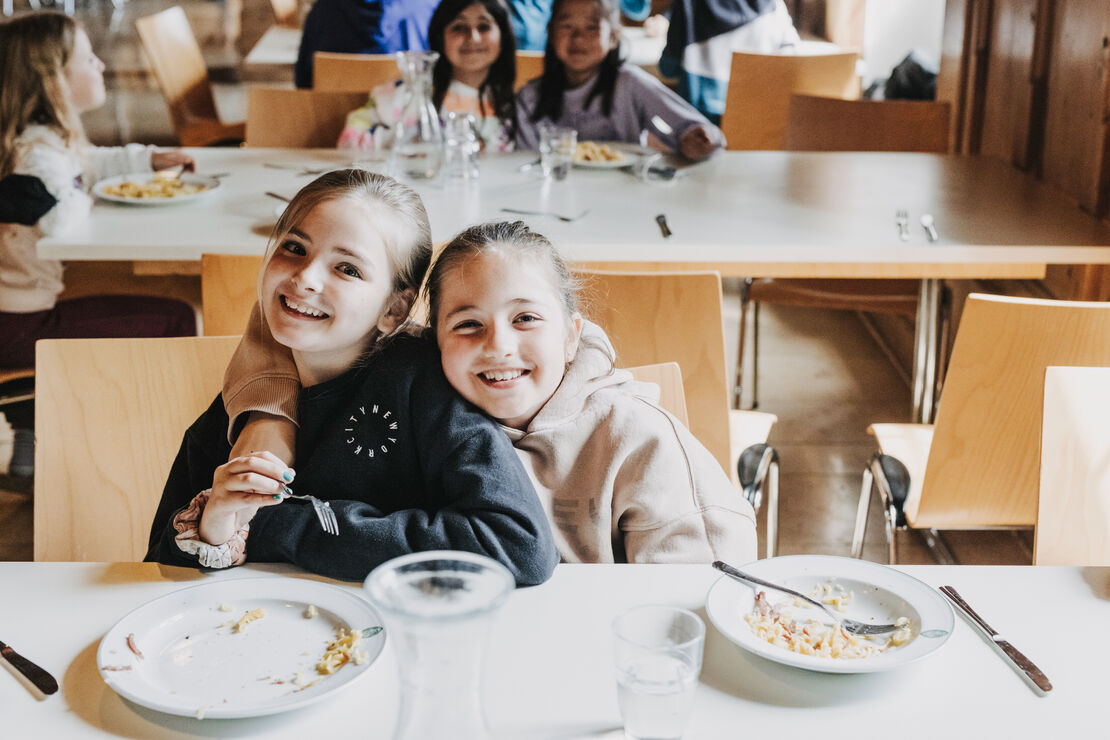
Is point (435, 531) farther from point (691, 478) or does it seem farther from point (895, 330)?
point (895, 330)

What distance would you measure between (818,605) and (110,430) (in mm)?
1019

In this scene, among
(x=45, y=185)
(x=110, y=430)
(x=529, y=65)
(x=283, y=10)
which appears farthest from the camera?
(x=283, y=10)

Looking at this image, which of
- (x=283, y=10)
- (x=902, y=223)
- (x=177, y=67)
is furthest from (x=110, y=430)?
(x=283, y=10)

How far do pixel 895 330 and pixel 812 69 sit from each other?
92 cm

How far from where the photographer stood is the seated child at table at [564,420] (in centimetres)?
130

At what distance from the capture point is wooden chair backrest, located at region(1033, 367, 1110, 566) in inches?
57.9

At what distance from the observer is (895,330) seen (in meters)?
3.93

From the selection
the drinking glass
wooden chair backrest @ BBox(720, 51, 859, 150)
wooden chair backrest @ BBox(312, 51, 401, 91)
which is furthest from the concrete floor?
wooden chair backrest @ BBox(312, 51, 401, 91)

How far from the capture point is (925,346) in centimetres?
284

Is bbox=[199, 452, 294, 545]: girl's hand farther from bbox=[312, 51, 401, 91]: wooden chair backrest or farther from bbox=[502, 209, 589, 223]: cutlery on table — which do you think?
bbox=[312, 51, 401, 91]: wooden chair backrest

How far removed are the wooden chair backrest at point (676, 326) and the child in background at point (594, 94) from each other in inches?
56.2

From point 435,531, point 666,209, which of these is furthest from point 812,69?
point 435,531

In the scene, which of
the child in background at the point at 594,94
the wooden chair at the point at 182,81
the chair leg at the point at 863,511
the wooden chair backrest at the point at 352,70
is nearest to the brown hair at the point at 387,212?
the chair leg at the point at 863,511

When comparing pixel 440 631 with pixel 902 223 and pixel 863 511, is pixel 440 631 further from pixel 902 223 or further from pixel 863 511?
pixel 902 223
